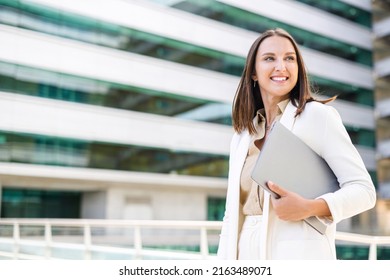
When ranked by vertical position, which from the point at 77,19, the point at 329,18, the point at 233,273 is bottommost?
the point at 233,273

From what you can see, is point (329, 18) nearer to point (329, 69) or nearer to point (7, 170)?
point (329, 69)

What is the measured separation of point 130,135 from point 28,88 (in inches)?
73.1

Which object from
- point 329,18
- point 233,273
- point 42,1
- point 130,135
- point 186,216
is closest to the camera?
point 233,273

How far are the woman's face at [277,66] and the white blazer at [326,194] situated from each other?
0.10 ft

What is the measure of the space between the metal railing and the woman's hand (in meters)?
0.69

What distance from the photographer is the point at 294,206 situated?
0.62 m

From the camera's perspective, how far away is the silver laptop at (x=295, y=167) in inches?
24.9

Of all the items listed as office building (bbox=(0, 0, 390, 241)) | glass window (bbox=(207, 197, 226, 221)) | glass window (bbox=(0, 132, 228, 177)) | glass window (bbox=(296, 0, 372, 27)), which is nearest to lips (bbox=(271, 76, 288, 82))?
office building (bbox=(0, 0, 390, 241))

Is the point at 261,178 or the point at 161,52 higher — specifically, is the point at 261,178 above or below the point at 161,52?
below

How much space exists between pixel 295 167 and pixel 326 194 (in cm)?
5

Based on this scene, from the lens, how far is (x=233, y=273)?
0.86m

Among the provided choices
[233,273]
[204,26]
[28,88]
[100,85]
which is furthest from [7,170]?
[233,273]

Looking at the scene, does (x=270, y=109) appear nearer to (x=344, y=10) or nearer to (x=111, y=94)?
(x=111, y=94)

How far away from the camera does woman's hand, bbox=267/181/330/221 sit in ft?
2.02
